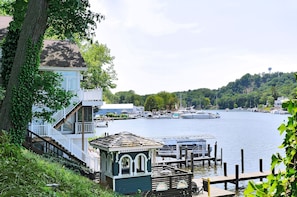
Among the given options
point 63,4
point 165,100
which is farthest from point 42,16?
point 165,100

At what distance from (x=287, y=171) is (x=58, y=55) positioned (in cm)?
2491

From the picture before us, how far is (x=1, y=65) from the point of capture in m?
22.5

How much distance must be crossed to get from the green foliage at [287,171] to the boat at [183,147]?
42.5m

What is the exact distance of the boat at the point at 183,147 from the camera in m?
45.0

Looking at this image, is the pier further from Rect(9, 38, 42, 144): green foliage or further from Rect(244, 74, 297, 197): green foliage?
Rect(244, 74, 297, 197): green foliage

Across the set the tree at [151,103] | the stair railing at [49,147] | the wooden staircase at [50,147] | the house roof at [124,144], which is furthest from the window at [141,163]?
the tree at [151,103]

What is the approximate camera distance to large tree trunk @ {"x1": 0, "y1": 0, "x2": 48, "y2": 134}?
12797mm

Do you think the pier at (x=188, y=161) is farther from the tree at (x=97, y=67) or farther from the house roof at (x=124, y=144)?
the house roof at (x=124, y=144)

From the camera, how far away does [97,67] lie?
4034 centimetres

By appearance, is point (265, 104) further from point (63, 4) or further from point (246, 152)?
point (63, 4)

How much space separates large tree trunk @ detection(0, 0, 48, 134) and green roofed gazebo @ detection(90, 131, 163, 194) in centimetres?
548

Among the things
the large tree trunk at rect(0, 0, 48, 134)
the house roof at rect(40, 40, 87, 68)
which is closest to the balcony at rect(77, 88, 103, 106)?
the house roof at rect(40, 40, 87, 68)

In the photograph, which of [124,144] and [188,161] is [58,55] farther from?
[188,161]

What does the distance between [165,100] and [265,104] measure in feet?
155
